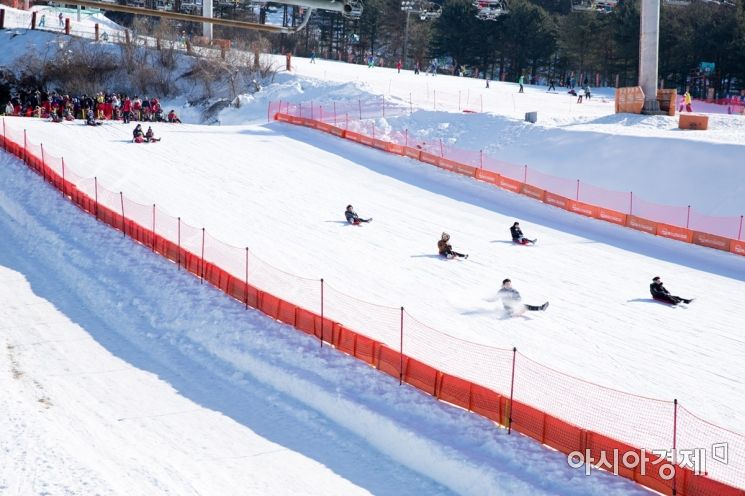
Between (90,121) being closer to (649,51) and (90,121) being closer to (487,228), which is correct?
(487,228)

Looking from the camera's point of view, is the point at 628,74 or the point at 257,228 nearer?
the point at 257,228

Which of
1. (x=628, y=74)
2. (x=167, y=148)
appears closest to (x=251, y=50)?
(x=167, y=148)

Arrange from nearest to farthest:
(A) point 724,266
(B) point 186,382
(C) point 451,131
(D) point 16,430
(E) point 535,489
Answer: (E) point 535,489
(D) point 16,430
(B) point 186,382
(A) point 724,266
(C) point 451,131

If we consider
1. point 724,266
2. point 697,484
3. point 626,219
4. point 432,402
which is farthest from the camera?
point 626,219

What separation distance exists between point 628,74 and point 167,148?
166ft

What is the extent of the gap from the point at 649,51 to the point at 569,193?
38.1ft

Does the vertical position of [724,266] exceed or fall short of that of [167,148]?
it falls short

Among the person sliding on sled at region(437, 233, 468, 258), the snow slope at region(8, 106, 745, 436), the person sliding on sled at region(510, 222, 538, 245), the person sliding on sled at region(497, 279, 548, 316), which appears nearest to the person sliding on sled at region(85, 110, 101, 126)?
the snow slope at region(8, 106, 745, 436)

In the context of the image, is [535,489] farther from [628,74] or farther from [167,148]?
[628,74]

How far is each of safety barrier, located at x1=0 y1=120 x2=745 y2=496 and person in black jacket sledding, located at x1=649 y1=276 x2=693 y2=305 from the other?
5522 millimetres

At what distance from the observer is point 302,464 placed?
1231 cm

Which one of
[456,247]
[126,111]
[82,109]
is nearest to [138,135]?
[126,111]

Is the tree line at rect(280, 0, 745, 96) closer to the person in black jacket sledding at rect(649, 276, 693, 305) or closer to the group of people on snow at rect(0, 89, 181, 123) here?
the group of people on snow at rect(0, 89, 181, 123)

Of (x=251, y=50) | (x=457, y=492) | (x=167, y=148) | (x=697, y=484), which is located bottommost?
(x=457, y=492)
